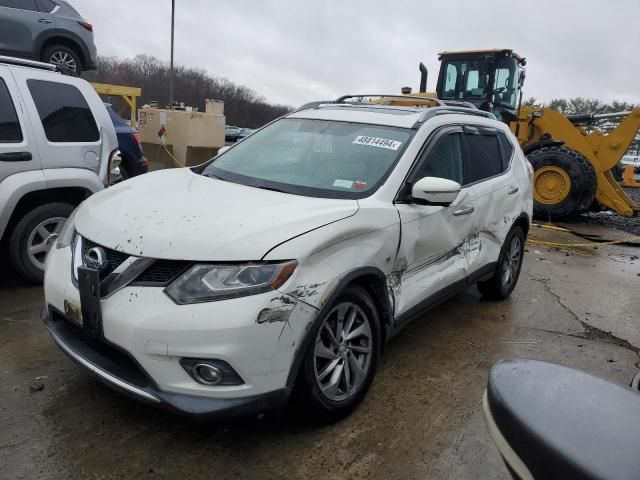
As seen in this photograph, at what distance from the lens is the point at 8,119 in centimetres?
429

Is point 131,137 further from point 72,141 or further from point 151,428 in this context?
point 151,428

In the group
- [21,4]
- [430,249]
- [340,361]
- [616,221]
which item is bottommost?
[616,221]

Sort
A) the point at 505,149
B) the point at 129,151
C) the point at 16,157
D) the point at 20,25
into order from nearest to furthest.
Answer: the point at 16,157 < the point at 505,149 < the point at 129,151 < the point at 20,25

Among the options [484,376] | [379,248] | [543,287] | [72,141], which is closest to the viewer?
[379,248]

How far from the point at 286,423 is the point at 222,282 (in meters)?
0.98

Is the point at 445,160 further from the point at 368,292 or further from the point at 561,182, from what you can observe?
the point at 561,182

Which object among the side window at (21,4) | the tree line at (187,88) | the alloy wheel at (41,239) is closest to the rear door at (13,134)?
the alloy wheel at (41,239)

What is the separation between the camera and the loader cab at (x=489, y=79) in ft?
35.1

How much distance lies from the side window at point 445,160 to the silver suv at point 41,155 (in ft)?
10.1

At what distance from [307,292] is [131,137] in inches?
166

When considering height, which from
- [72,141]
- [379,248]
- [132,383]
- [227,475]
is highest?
[72,141]

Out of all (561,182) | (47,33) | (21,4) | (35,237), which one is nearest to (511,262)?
(35,237)

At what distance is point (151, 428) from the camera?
2713 millimetres

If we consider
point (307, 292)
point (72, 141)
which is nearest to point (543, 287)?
point (307, 292)
